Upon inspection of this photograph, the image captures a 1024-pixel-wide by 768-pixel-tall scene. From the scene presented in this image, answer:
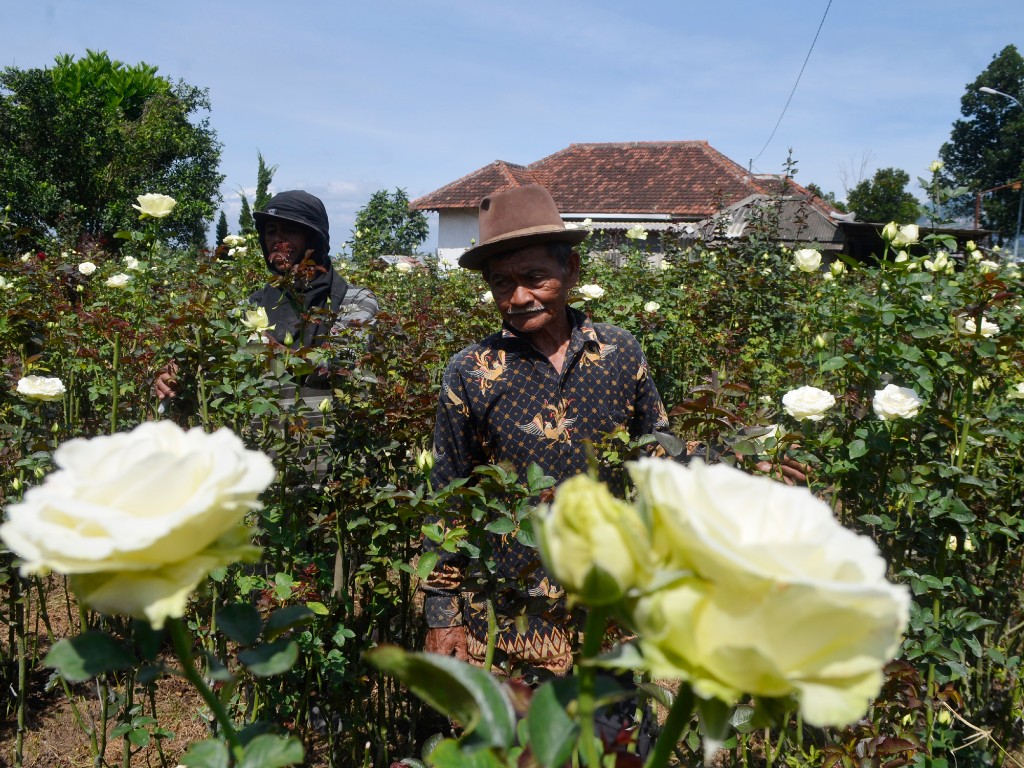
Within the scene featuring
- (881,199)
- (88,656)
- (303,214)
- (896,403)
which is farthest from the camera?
(881,199)

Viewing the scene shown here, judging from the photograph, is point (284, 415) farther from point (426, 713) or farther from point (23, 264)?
point (23, 264)

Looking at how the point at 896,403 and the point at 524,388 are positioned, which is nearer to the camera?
the point at 896,403

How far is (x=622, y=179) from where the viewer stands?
26.8m

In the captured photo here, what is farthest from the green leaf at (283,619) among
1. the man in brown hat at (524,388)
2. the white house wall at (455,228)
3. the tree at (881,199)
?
the tree at (881,199)

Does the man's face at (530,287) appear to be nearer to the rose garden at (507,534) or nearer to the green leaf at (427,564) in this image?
the rose garden at (507,534)

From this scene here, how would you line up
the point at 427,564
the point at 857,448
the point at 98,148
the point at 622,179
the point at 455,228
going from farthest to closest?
the point at 455,228
the point at 622,179
the point at 98,148
the point at 857,448
the point at 427,564

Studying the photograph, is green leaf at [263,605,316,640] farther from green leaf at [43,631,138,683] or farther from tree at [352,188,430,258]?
tree at [352,188,430,258]

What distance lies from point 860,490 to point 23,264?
188 inches

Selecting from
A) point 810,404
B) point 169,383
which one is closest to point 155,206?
point 169,383

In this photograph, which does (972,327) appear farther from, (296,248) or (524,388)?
(296,248)

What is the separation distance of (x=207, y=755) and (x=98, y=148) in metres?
27.8

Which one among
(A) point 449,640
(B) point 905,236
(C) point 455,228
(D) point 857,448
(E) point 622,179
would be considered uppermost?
(E) point 622,179

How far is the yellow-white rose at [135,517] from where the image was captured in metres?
0.48

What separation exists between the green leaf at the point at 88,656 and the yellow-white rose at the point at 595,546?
30 cm
